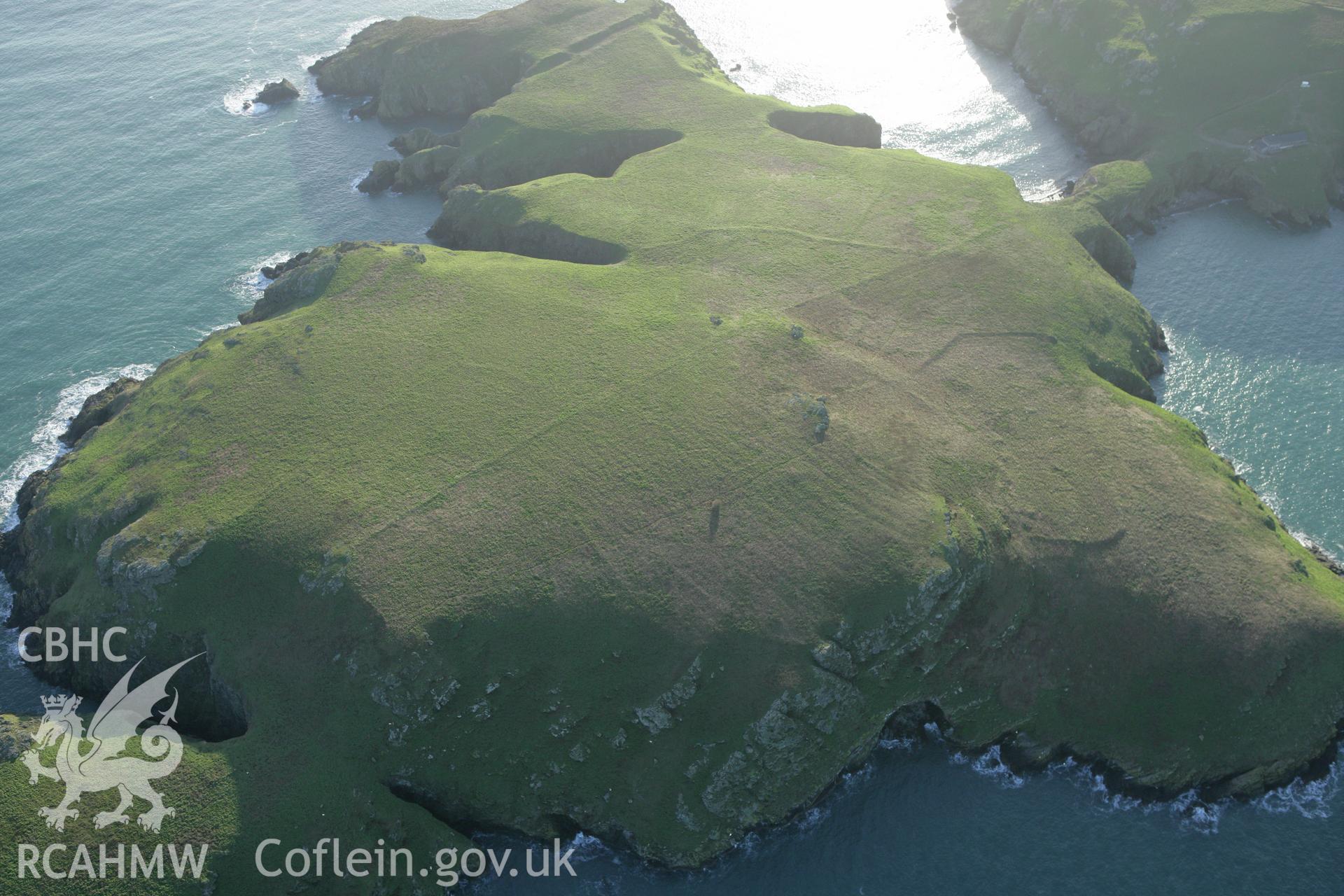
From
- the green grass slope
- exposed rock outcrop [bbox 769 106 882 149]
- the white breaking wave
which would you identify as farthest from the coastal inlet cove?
exposed rock outcrop [bbox 769 106 882 149]

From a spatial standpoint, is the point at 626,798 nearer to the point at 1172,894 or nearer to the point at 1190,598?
the point at 1172,894

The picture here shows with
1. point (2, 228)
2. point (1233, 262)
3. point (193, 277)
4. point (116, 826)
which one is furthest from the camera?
point (2, 228)

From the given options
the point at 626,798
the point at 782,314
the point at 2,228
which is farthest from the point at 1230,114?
the point at 2,228

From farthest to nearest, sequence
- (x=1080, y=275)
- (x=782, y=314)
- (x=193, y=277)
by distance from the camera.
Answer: (x=193, y=277) < (x=1080, y=275) < (x=782, y=314)

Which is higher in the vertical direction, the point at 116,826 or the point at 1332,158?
the point at 1332,158

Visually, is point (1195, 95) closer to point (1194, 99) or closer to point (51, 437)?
point (1194, 99)

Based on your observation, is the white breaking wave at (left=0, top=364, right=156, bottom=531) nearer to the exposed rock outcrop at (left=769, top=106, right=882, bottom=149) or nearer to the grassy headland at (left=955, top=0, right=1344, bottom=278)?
the exposed rock outcrop at (left=769, top=106, right=882, bottom=149)

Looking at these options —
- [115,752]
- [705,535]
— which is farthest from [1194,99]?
[115,752]

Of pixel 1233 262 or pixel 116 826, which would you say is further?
pixel 1233 262
